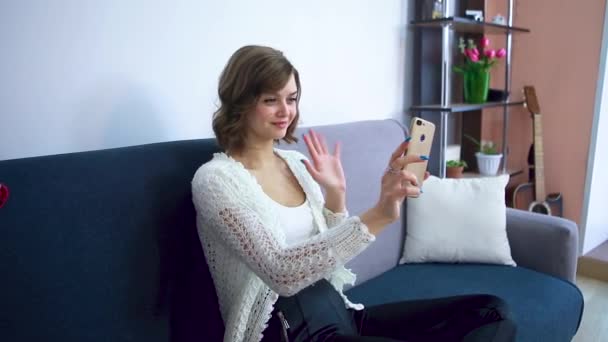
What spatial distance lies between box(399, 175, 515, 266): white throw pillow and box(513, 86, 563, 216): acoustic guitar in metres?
1.11

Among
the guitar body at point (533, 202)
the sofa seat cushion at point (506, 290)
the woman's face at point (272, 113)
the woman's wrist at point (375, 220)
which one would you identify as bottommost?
the guitar body at point (533, 202)

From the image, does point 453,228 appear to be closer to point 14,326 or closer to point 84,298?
point 84,298

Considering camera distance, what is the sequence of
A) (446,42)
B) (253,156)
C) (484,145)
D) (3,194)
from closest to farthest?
(3,194) < (253,156) < (446,42) < (484,145)

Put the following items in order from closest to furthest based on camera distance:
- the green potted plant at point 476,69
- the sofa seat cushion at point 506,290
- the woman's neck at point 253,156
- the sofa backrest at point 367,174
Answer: the woman's neck at point 253,156
the sofa seat cushion at point 506,290
the sofa backrest at point 367,174
the green potted plant at point 476,69

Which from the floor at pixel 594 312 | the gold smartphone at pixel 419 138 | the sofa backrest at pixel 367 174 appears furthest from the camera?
the floor at pixel 594 312

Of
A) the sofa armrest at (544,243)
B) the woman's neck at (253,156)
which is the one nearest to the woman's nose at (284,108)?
the woman's neck at (253,156)

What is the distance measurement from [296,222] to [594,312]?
72.0 inches

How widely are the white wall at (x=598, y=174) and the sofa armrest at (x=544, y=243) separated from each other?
1164 millimetres

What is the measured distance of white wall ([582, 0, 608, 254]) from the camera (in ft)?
8.42

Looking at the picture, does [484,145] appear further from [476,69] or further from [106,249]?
[106,249]

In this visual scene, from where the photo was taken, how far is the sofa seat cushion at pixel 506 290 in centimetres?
143

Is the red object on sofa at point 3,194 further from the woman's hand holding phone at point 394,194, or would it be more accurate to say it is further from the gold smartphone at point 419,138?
the gold smartphone at point 419,138

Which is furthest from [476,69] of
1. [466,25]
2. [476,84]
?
[466,25]

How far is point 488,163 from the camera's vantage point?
2.54m
